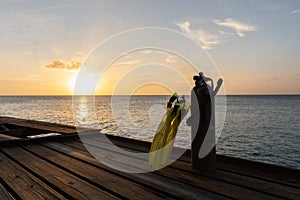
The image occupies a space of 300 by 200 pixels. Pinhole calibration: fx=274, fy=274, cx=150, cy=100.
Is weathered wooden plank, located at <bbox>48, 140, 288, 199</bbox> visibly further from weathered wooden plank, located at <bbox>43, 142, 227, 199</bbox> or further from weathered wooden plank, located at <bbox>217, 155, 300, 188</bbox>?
weathered wooden plank, located at <bbox>217, 155, 300, 188</bbox>

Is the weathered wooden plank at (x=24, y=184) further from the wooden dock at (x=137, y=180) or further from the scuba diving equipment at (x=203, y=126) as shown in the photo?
the scuba diving equipment at (x=203, y=126)

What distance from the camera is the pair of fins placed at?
115 inches

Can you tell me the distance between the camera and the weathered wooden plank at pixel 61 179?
2117mm

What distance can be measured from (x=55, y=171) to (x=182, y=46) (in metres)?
1.88

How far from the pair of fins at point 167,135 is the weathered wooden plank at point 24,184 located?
111 centimetres

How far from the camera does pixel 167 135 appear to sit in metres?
2.96

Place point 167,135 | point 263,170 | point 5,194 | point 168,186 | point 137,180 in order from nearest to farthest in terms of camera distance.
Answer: point 5,194 < point 168,186 < point 137,180 < point 263,170 < point 167,135

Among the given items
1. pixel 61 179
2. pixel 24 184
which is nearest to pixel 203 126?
pixel 61 179

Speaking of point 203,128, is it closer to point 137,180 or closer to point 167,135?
point 167,135

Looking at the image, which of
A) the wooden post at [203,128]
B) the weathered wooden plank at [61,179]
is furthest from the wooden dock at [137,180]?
the wooden post at [203,128]

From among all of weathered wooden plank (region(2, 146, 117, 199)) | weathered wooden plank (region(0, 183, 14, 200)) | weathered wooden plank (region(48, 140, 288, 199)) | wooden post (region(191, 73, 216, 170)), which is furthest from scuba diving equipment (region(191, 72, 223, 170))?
weathered wooden plank (region(0, 183, 14, 200))

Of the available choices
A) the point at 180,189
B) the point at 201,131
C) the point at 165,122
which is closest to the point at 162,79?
the point at 165,122

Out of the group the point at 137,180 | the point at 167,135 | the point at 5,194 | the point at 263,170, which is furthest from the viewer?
the point at 167,135

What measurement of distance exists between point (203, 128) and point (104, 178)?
1091 mm
